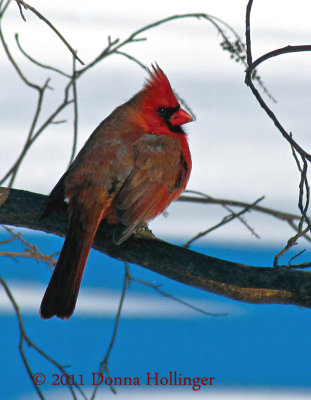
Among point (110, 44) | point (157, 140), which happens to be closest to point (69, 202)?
point (157, 140)

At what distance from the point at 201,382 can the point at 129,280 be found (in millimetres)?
398

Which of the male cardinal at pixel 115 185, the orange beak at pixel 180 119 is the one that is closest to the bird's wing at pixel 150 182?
the male cardinal at pixel 115 185

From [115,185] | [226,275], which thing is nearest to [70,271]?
[115,185]

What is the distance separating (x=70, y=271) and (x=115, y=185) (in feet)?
0.85

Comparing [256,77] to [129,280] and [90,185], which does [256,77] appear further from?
[129,280]

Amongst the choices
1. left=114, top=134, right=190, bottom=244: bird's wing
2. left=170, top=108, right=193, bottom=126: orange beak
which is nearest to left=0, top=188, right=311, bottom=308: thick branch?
left=114, top=134, right=190, bottom=244: bird's wing

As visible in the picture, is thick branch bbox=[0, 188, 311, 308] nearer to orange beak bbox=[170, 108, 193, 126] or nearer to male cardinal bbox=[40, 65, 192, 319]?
male cardinal bbox=[40, 65, 192, 319]

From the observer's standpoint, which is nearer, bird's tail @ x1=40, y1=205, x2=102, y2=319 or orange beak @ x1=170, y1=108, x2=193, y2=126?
bird's tail @ x1=40, y1=205, x2=102, y2=319

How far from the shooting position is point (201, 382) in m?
2.20

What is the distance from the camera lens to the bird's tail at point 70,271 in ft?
5.87

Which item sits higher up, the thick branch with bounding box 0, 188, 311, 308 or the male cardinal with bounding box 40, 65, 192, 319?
the male cardinal with bounding box 40, 65, 192, 319

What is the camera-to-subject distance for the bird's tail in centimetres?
179

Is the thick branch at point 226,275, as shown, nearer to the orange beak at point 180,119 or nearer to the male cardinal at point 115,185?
the male cardinal at point 115,185

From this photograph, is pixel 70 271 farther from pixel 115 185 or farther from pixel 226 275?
pixel 226 275
